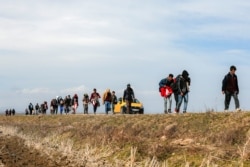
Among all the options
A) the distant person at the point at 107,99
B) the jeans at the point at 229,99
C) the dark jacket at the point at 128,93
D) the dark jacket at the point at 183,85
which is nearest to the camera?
the jeans at the point at 229,99

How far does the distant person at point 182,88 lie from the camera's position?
1026 inches

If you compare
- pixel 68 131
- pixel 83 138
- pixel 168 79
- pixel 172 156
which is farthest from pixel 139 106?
pixel 172 156

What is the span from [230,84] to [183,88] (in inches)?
111

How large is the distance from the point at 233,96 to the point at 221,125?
13.0ft

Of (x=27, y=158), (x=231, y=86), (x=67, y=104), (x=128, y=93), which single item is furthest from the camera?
(x=67, y=104)

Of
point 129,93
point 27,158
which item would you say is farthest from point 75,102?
point 27,158

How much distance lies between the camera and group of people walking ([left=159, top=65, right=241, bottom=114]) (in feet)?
78.2

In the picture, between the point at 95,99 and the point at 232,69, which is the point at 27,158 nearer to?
the point at 232,69

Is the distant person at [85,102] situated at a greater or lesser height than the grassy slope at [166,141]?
greater

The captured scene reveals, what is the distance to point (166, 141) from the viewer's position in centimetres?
1877

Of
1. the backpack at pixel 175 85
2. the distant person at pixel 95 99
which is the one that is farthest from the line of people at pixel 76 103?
the backpack at pixel 175 85

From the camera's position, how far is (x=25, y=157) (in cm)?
1661

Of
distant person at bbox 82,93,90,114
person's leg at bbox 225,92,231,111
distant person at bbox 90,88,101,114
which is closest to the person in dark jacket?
person's leg at bbox 225,92,231,111

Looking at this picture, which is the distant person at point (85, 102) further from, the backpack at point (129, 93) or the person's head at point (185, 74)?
the person's head at point (185, 74)
